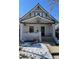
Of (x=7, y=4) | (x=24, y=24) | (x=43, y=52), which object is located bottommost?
(x=43, y=52)

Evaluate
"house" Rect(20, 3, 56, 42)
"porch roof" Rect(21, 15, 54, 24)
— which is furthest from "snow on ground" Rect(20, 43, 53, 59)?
"porch roof" Rect(21, 15, 54, 24)

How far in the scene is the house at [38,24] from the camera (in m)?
2.07

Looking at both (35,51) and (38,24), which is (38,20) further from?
(35,51)

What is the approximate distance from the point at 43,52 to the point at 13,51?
82 centimetres

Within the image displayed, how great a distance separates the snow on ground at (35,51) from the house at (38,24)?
94mm

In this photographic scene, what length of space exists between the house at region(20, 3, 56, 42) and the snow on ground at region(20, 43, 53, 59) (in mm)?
94

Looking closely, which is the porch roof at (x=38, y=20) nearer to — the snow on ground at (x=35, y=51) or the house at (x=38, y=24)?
the house at (x=38, y=24)

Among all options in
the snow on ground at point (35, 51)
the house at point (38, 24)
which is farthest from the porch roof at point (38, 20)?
the snow on ground at point (35, 51)

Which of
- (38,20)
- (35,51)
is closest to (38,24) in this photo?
(38,20)
